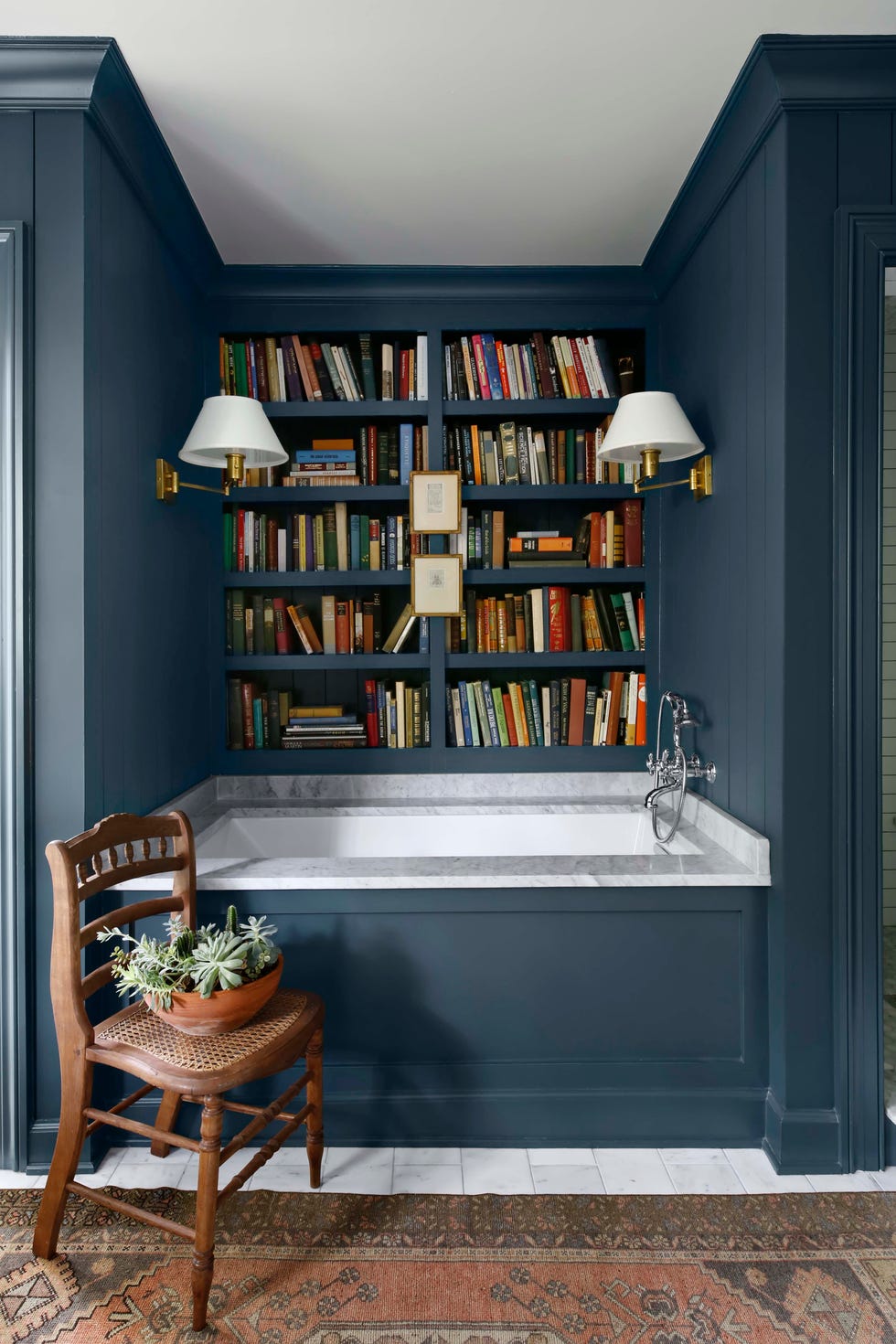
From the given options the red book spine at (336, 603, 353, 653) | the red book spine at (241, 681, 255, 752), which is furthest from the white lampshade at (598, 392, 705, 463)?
the red book spine at (241, 681, 255, 752)

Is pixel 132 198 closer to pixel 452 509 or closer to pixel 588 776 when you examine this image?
pixel 452 509

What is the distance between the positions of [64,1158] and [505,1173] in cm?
99

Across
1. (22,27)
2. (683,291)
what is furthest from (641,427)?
(22,27)

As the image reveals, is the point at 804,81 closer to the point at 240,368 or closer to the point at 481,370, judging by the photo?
the point at 481,370

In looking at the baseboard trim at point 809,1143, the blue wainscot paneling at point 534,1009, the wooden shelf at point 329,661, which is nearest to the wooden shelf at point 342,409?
the wooden shelf at point 329,661

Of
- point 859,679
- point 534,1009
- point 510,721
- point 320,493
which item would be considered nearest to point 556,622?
point 510,721

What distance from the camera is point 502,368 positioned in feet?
10.5

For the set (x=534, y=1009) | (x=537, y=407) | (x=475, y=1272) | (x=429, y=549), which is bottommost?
(x=475, y=1272)

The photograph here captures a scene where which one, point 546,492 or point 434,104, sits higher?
point 434,104

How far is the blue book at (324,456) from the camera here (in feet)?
10.6

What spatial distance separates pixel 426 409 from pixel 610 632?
1.09 metres

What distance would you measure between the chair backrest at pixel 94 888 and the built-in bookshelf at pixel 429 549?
1.17 m

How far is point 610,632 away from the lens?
3.26 meters

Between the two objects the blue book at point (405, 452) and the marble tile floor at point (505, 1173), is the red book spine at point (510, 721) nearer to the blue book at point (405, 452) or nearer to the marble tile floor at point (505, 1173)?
the blue book at point (405, 452)
